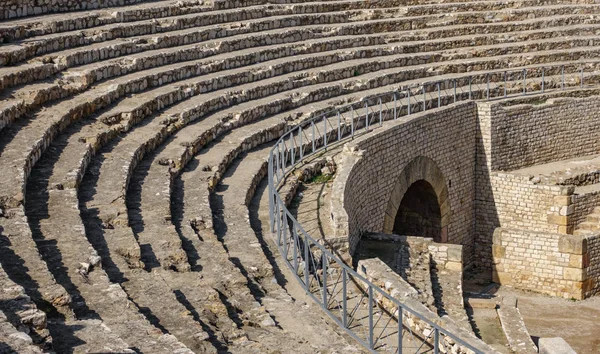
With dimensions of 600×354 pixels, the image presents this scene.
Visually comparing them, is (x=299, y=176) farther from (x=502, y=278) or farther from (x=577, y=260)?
(x=577, y=260)

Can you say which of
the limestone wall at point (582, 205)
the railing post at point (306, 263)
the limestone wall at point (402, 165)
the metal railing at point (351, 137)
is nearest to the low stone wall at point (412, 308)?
the metal railing at point (351, 137)

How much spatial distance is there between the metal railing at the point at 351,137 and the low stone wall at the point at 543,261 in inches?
132

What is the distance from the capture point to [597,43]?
87.1 ft

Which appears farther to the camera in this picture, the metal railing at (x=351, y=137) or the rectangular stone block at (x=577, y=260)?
the rectangular stone block at (x=577, y=260)

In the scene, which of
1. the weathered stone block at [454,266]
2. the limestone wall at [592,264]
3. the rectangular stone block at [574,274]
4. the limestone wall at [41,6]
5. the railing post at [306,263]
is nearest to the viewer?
the railing post at [306,263]

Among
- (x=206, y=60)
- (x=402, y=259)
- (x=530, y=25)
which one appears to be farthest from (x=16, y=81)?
(x=530, y=25)

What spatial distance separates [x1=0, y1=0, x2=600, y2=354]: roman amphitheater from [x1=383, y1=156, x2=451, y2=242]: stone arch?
70 millimetres

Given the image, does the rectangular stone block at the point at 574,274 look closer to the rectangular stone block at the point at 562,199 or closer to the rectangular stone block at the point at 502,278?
the rectangular stone block at the point at 502,278

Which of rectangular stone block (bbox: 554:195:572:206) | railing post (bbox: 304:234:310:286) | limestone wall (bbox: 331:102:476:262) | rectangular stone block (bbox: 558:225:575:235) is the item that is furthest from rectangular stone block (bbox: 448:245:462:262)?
rectangular stone block (bbox: 558:225:575:235)

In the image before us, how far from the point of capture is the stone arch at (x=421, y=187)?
19047mm

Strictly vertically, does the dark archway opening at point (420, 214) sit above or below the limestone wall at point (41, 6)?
below

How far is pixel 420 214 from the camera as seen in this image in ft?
70.9

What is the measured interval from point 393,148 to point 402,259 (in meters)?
4.14

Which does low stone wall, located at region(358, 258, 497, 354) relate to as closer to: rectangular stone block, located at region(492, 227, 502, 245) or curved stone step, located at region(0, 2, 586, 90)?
curved stone step, located at region(0, 2, 586, 90)
